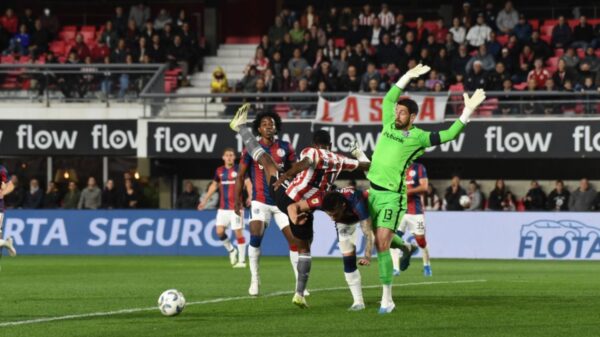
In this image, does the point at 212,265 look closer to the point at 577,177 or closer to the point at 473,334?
the point at 577,177

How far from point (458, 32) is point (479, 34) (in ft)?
1.97

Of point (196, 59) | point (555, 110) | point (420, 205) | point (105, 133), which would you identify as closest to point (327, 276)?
point (420, 205)

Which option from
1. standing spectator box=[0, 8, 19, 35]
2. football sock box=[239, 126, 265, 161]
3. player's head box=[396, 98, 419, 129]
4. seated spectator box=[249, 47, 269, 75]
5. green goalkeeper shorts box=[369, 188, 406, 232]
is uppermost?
standing spectator box=[0, 8, 19, 35]

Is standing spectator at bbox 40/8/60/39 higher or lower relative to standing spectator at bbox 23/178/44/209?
higher

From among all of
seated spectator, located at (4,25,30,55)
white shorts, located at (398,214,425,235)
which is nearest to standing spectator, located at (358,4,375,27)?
seated spectator, located at (4,25,30,55)

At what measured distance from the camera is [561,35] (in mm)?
34531

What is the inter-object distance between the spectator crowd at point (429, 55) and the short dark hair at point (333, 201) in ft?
62.6

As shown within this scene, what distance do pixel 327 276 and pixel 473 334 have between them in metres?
9.70

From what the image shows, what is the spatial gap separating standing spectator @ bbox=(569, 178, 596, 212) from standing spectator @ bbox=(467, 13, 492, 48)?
5573mm

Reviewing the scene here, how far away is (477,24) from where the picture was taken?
35281mm

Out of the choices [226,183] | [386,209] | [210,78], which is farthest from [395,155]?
[210,78]

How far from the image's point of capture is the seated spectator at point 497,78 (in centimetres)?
3291

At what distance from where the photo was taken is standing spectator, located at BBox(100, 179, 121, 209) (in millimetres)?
34156

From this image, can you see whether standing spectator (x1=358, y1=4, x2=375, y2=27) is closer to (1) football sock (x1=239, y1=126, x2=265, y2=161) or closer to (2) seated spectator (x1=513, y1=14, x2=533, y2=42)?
(2) seated spectator (x1=513, y1=14, x2=533, y2=42)
